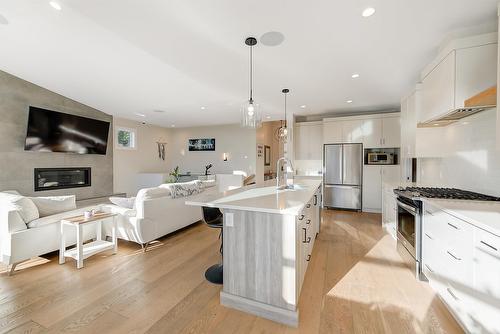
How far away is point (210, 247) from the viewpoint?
10.3ft

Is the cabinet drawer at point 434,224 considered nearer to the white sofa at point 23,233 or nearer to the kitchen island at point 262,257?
the kitchen island at point 262,257

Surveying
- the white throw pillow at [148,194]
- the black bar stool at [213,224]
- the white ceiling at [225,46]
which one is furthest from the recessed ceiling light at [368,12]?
the white throw pillow at [148,194]

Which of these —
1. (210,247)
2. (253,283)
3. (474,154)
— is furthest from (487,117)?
(210,247)

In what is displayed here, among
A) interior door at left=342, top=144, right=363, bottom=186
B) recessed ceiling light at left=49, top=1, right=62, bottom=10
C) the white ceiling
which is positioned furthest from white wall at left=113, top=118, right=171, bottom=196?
interior door at left=342, top=144, right=363, bottom=186

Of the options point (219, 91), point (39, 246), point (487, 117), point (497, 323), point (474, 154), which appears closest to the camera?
point (497, 323)

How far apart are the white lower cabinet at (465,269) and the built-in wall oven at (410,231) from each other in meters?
0.16

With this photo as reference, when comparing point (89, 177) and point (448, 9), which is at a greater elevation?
point (448, 9)

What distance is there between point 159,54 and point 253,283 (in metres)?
3.17

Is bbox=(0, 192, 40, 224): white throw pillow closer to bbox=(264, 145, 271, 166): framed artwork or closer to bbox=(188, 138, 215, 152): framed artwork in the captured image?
bbox=(188, 138, 215, 152): framed artwork

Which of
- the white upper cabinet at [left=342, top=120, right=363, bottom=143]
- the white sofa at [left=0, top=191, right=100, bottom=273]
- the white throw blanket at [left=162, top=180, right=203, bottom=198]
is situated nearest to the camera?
the white sofa at [left=0, top=191, right=100, bottom=273]

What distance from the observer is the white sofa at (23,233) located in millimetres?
2393

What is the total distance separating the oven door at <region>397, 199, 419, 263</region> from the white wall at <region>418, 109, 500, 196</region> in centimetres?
71

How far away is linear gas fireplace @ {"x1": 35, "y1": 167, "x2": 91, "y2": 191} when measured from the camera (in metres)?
4.55

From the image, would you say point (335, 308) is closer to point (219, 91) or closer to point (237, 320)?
point (237, 320)
